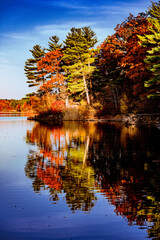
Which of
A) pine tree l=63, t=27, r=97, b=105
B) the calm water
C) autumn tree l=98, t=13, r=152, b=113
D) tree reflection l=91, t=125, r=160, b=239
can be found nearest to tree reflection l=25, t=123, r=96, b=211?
the calm water

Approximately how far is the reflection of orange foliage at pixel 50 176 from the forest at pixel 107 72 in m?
16.5

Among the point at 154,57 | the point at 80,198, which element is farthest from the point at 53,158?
the point at 154,57

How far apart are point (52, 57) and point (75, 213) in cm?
5110

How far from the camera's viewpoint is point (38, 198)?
5883 mm

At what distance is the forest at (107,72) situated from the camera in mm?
30297

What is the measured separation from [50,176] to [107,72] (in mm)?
40735

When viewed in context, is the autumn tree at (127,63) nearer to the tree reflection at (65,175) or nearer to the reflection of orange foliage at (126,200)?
the tree reflection at (65,175)

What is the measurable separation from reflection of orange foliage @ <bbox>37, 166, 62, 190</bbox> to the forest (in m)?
16.5

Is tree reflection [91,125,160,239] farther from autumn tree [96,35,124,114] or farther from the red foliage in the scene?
the red foliage

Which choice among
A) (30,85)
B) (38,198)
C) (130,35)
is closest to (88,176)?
(38,198)

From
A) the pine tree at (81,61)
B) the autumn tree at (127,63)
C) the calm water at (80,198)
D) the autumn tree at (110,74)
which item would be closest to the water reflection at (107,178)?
the calm water at (80,198)

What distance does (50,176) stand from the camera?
313 inches

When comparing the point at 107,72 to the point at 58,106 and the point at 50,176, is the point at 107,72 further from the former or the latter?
the point at 50,176

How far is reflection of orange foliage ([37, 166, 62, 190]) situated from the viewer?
7.03m
